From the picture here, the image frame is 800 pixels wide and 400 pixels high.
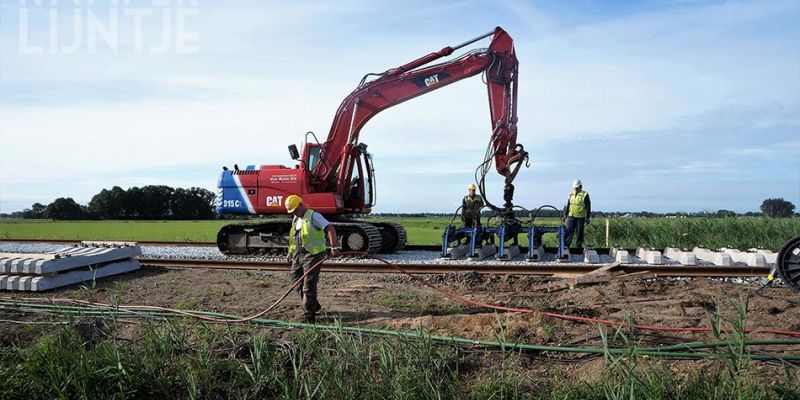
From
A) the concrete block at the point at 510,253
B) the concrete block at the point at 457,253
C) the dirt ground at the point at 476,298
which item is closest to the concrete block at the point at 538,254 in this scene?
the concrete block at the point at 510,253

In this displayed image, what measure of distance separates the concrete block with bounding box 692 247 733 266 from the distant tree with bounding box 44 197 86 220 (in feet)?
148

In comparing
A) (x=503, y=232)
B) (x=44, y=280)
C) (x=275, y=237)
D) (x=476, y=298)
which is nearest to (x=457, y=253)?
(x=503, y=232)

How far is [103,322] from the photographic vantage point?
649cm

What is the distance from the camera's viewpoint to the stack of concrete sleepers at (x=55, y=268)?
30.9 ft

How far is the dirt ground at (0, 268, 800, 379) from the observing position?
19.4 feet

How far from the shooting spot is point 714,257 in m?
11.1

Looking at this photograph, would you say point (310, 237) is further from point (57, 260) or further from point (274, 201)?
point (274, 201)

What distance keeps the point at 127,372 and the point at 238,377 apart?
917 millimetres

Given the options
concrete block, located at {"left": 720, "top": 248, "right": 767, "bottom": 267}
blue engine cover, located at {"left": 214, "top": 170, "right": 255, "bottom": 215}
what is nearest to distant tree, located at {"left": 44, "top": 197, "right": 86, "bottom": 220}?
blue engine cover, located at {"left": 214, "top": 170, "right": 255, "bottom": 215}

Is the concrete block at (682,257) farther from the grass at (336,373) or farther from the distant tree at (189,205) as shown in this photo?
the distant tree at (189,205)

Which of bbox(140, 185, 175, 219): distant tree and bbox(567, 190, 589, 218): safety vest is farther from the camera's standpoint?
bbox(140, 185, 175, 219): distant tree

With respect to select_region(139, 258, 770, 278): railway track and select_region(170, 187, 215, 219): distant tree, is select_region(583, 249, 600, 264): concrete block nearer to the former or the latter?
select_region(139, 258, 770, 278): railway track

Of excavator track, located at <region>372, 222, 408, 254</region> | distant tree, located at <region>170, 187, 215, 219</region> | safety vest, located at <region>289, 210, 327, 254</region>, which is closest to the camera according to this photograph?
safety vest, located at <region>289, 210, 327, 254</region>

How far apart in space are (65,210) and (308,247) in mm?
46094
